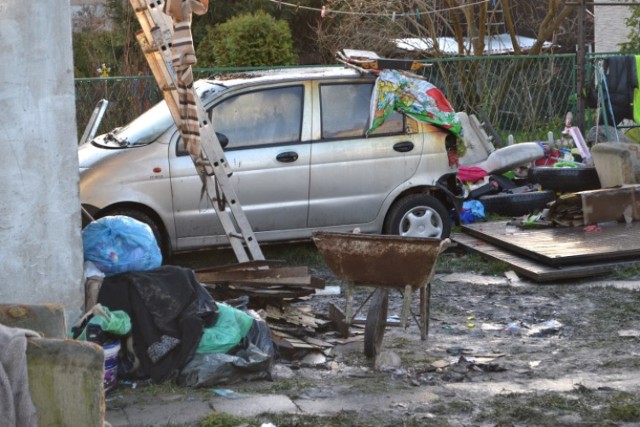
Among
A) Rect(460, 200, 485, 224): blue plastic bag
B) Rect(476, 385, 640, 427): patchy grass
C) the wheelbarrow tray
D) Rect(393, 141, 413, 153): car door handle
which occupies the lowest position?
Rect(476, 385, 640, 427): patchy grass

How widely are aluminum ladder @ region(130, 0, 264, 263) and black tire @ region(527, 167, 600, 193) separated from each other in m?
5.17

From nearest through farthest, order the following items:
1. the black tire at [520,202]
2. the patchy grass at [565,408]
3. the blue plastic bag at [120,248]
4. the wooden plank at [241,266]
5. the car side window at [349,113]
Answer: the patchy grass at [565,408], the blue plastic bag at [120,248], the wooden plank at [241,266], the car side window at [349,113], the black tire at [520,202]

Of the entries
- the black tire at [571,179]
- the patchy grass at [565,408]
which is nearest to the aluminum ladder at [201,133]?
the patchy grass at [565,408]

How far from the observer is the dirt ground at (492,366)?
6.44 metres

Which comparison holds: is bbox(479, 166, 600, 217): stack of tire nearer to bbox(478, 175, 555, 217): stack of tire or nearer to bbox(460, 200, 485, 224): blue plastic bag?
bbox(478, 175, 555, 217): stack of tire

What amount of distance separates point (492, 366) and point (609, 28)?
19914 millimetres

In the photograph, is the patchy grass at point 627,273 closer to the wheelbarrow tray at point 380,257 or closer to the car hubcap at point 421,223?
the car hubcap at point 421,223

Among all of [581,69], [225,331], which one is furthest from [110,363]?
[581,69]

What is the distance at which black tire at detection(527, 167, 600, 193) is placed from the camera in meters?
13.3

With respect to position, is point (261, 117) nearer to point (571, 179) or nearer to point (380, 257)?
point (380, 257)

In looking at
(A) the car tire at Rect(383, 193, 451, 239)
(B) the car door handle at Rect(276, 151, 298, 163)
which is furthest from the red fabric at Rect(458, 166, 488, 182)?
(B) the car door handle at Rect(276, 151, 298, 163)

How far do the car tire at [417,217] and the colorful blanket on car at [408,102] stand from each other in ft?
2.84

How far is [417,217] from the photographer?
38.6ft

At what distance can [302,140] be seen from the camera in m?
11.4
